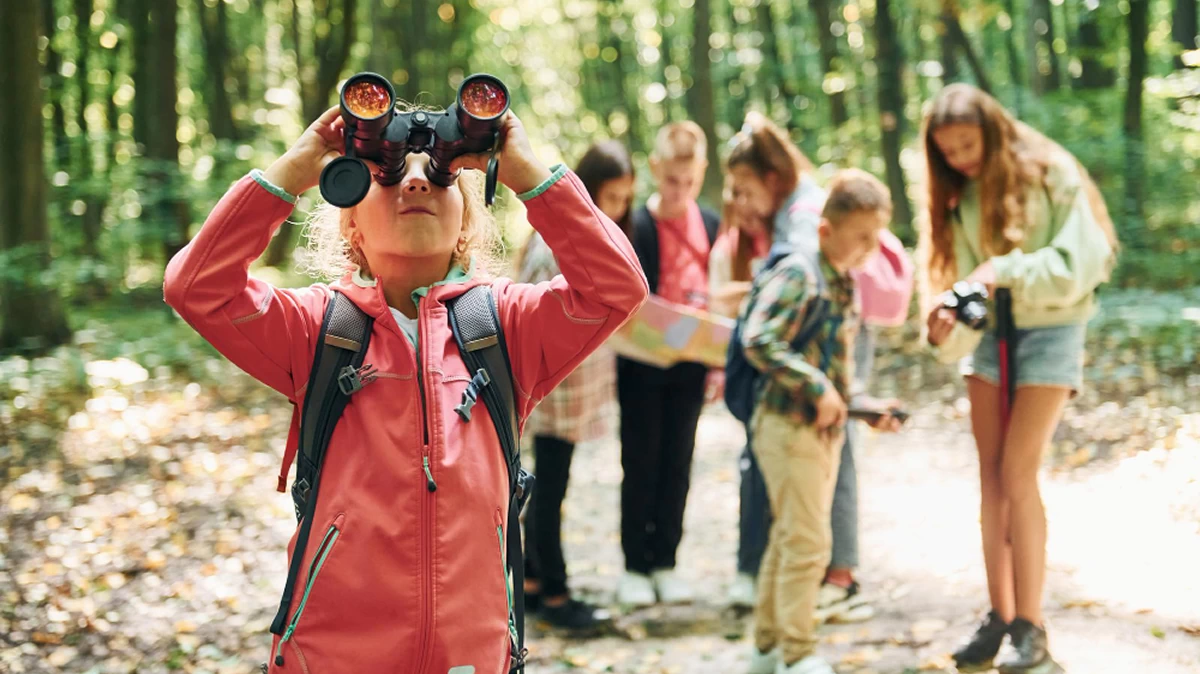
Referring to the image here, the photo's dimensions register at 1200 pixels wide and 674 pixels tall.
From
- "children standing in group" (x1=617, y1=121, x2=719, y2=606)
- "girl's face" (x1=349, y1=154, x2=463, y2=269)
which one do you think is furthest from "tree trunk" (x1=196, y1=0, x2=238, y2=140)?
"girl's face" (x1=349, y1=154, x2=463, y2=269)

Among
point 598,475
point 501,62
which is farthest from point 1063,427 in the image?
point 501,62

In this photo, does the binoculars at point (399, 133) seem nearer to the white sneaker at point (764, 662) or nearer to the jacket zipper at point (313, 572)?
the jacket zipper at point (313, 572)

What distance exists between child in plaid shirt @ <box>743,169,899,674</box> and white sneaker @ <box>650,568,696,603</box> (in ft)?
4.06

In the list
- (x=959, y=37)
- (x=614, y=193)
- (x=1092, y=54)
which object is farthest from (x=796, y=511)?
(x=959, y=37)

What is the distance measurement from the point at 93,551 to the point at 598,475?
3948 mm

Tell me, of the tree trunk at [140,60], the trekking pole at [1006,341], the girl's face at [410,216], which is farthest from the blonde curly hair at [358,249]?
the tree trunk at [140,60]

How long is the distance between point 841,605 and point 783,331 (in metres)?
1.82

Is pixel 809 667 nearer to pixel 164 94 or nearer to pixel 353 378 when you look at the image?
pixel 353 378

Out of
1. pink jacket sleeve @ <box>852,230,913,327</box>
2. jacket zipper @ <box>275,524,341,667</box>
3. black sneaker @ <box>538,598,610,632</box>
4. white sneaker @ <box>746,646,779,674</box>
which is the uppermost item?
pink jacket sleeve @ <box>852,230,913,327</box>

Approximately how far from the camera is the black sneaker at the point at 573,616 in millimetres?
5170

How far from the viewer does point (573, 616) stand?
5.19 metres

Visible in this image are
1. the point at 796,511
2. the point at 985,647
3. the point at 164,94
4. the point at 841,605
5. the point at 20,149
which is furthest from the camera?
the point at 164,94

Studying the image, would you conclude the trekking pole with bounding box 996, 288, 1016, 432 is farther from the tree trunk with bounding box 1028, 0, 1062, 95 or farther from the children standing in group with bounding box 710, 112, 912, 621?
the tree trunk with bounding box 1028, 0, 1062, 95

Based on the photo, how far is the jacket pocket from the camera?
212cm
